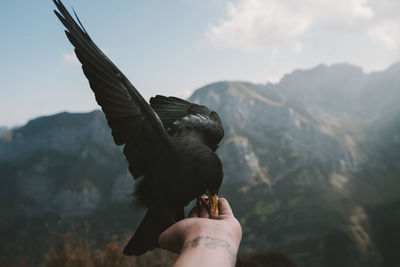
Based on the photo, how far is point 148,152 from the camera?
2.65 metres

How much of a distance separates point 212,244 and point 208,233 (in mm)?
120

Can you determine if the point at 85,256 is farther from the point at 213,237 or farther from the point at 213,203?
the point at 213,237

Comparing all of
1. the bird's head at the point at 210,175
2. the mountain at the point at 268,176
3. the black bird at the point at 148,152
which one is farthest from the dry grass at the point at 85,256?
the mountain at the point at 268,176

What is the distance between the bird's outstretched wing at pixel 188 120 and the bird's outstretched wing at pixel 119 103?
50cm

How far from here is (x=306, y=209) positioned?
334ft

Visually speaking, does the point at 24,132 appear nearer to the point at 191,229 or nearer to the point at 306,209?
the point at 306,209

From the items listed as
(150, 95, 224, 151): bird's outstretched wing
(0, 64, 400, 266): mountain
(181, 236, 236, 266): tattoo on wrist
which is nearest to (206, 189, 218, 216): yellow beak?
(181, 236, 236, 266): tattoo on wrist

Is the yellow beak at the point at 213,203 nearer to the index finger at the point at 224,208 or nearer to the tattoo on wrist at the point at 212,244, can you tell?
the index finger at the point at 224,208

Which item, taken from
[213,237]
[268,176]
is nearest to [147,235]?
[213,237]

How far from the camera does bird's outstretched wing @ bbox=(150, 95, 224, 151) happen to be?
123 inches

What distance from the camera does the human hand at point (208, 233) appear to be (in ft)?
5.90

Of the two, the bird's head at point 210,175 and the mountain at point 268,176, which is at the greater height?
the bird's head at point 210,175

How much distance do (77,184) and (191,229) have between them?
14760cm

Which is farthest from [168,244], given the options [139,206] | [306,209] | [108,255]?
[306,209]
